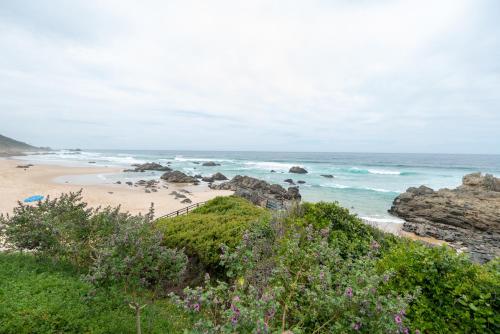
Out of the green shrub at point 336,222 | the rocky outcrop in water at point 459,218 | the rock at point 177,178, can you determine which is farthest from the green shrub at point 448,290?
the rock at point 177,178

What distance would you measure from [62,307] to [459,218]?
31780 mm

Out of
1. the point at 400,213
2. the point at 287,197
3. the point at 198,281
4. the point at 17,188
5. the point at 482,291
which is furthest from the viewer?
the point at 287,197

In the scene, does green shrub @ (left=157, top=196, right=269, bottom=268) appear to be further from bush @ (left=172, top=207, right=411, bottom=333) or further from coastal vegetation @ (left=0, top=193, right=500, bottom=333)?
bush @ (left=172, top=207, right=411, bottom=333)

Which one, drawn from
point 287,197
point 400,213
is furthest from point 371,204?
point 287,197

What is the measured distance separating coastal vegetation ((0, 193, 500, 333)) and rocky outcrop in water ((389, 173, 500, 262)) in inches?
666

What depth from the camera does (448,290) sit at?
13.6 feet

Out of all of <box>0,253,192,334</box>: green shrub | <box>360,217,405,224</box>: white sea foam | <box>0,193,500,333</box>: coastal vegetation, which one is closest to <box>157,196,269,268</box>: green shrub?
<box>0,193,500,333</box>: coastal vegetation

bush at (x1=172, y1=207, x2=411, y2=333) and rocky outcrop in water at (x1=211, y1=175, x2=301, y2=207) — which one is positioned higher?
bush at (x1=172, y1=207, x2=411, y2=333)

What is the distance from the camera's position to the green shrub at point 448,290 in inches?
150

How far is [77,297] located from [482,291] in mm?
8826

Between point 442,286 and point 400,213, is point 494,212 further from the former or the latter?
point 442,286

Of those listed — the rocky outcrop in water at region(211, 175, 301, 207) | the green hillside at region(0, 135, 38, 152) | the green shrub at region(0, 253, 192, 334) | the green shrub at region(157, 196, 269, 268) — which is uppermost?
the green hillside at region(0, 135, 38, 152)

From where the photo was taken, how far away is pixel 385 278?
348 centimetres

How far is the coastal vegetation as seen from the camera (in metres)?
3.24
